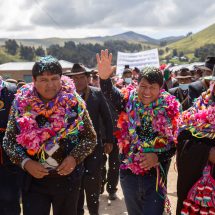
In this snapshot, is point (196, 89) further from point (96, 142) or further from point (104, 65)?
point (96, 142)

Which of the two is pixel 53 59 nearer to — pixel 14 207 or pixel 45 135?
pixel 45 135

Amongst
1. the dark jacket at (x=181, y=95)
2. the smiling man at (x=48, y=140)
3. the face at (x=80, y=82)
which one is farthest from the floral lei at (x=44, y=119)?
the dark jacket at (x=181, y=95)

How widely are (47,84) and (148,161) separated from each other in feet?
4.07

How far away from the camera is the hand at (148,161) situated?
3874 mm

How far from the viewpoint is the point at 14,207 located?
447cm

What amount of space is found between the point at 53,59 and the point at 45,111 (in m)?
0.51

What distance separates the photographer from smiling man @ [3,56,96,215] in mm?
3602

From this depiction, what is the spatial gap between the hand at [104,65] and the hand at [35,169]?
1170 millimetres

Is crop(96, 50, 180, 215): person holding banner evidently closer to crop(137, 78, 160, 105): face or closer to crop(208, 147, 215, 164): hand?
crop(137, 78, 160, 105): face

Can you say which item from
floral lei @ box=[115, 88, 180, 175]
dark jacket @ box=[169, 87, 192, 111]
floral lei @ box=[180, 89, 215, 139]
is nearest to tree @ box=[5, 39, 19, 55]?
dark jacket @ box=[169, 87, 192, 111]

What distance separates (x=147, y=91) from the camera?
4000mm

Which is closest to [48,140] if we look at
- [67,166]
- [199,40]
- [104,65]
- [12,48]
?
[67,166]

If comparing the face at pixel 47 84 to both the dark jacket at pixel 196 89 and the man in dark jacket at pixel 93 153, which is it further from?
the dark jacket at pixel 196 89

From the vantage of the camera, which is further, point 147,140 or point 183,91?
point 183,91
